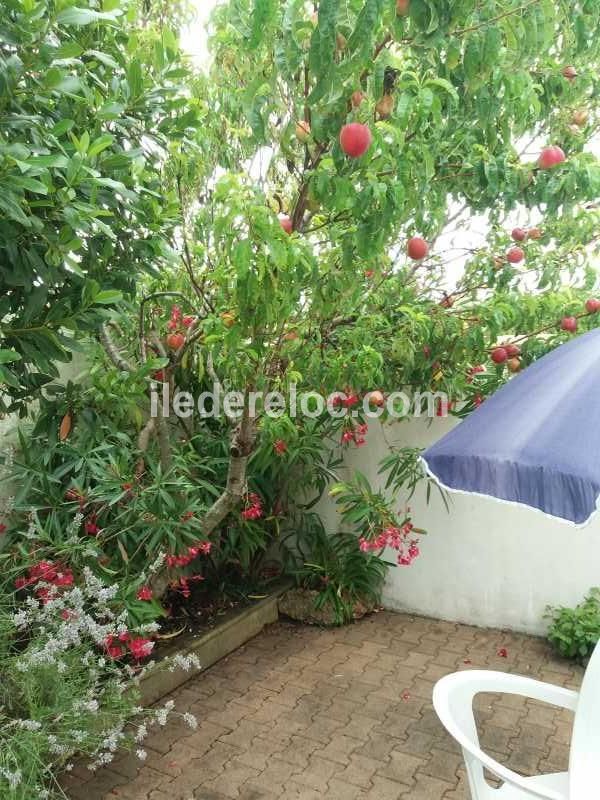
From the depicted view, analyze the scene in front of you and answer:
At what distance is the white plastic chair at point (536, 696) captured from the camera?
169 centimetres

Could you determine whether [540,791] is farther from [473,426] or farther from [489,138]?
[489,138]

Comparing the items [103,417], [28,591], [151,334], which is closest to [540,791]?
[103,417]

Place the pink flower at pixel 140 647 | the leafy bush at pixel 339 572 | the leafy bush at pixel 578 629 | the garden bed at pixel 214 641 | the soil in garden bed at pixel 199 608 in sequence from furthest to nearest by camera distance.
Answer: the leafy bush at pixel 339 572
the soil in garden bed at pixel 199 608
the leafy bush at pixel 578 629
the garden bed at pixel 214 641
the pink flower at pixel 140 647

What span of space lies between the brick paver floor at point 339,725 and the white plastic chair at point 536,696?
832 millimetres

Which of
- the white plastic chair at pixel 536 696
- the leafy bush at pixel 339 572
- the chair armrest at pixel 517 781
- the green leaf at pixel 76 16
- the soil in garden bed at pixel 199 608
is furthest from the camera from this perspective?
the leafy bush at pixel 339 572

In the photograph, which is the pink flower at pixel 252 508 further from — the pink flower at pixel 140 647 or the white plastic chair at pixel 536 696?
the white plastic chair at pixel 536 696

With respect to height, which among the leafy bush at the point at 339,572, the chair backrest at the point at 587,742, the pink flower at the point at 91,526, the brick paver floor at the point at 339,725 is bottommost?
the brick paver floor at the point at 339,725

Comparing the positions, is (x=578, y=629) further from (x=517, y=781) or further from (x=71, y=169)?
(x=71, y=169)

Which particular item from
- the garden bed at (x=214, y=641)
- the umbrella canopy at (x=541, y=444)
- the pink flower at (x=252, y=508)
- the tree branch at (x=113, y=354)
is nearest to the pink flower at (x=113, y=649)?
the garden bed at (x=214, y=641)

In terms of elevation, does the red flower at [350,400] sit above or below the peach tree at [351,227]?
below

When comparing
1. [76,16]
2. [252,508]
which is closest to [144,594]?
[252,508]

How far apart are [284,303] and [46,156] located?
33.3 inches

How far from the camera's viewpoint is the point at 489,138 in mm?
1939

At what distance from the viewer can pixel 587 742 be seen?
1.81 m
